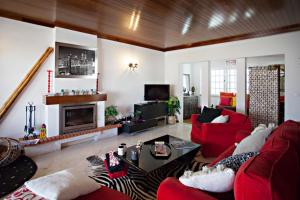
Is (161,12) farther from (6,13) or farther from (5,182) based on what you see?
(5,182)

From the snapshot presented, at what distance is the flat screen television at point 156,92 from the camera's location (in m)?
6.07

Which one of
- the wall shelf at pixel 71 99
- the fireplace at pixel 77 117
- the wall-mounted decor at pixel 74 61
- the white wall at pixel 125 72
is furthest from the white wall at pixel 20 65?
the white wall at pixel 125 72

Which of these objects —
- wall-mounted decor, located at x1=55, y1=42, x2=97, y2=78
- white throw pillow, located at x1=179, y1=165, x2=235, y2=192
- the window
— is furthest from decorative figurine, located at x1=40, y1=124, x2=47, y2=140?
the window

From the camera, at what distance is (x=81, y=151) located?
382cm

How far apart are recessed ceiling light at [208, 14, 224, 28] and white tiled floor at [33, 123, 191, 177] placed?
2737 mm

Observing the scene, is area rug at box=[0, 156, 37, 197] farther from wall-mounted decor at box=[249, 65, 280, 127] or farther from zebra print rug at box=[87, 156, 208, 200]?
wall-mounted decor at box=[249, 65, 280, 127]

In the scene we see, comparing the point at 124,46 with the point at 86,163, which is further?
the point at 124,46

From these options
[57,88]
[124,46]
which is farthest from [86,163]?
[124,46]

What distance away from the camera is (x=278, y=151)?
1.33 metres

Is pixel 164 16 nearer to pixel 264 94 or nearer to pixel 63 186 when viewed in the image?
pixel 63 186

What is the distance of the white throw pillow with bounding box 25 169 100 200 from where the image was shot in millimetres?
1392

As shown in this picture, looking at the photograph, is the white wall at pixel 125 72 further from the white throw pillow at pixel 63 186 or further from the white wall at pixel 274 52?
the white throw pillow at pixel 63 186

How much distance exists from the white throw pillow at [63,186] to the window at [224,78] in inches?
295

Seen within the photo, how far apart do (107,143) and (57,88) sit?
5.38 ft
